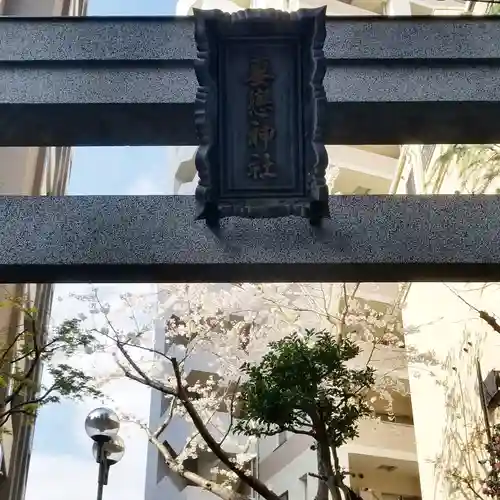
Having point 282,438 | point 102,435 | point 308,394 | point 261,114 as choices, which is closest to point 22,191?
point 102,435

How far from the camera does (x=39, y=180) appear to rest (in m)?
12.4

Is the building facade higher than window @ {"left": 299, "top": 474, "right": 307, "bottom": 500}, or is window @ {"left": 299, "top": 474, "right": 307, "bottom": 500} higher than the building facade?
the building facade

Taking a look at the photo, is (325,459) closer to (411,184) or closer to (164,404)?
(411,184)

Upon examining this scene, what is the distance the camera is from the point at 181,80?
12.5 feet

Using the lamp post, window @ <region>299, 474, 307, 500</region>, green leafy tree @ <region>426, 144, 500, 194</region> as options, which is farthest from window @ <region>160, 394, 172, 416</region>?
the lamp post

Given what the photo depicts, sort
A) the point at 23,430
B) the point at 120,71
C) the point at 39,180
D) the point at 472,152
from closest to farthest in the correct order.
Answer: the point at 120,71, the point at 472,152, the point at 39,180, the point at 23,430

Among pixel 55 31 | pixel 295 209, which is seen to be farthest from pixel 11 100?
Result: pixel 295 209

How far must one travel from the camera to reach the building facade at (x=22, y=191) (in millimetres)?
10023

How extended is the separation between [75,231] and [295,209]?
123 cm

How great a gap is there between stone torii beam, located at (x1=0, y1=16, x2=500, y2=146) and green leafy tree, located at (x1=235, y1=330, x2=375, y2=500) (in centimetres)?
294

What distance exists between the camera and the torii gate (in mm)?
3627

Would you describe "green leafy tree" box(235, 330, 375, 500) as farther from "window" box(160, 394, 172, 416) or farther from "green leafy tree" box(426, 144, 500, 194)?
"window" box(160, 394, 172, 416)

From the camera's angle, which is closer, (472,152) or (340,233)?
(340,233)

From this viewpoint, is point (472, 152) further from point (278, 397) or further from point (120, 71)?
point (120, 71)
